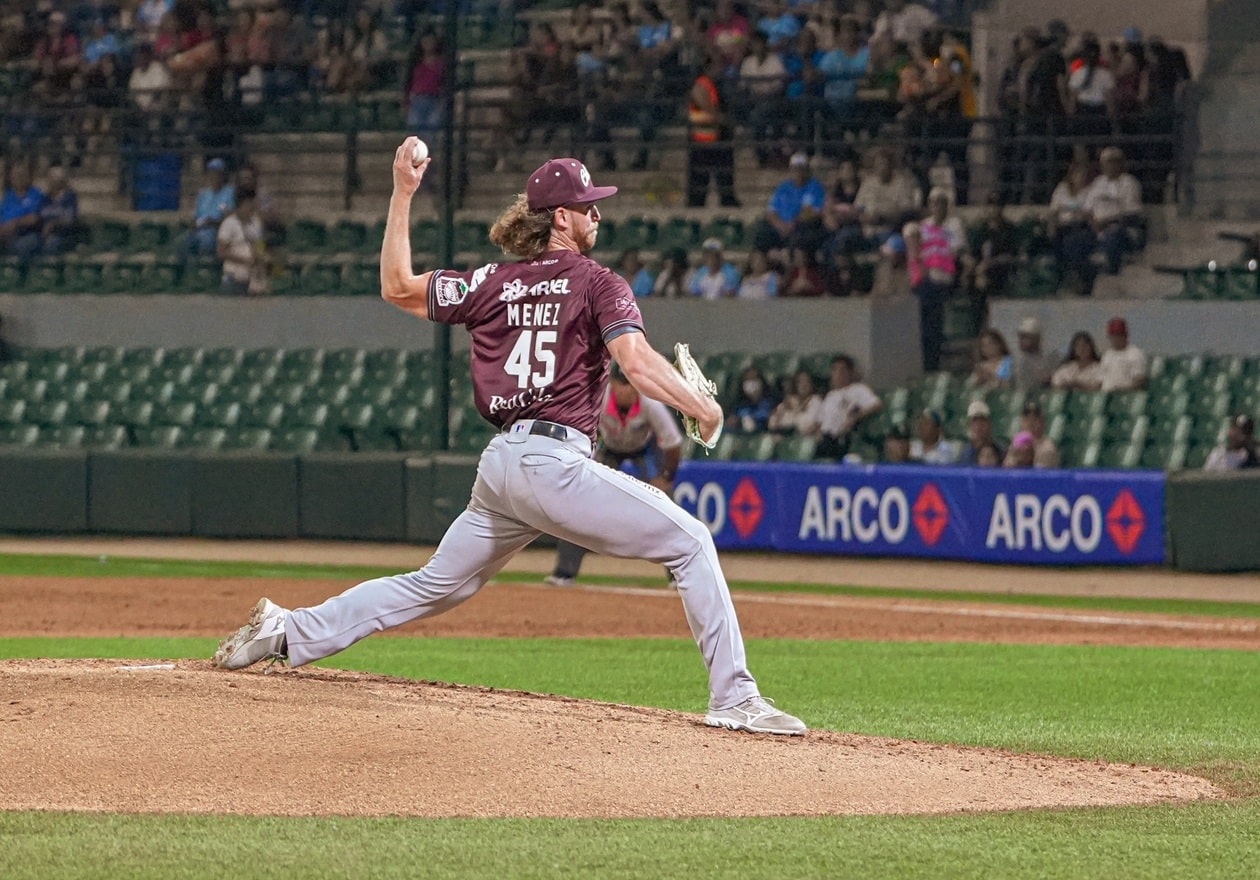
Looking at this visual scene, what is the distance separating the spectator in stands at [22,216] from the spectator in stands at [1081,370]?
12878 millimetres

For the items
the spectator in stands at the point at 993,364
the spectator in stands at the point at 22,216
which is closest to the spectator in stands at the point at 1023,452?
the spectator in stands at the point at 993,364

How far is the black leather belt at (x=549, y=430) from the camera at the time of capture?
5.94 m

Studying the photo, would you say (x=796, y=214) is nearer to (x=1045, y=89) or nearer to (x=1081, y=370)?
(x=1045, y=89)

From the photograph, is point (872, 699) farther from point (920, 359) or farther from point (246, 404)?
point (246, 404)

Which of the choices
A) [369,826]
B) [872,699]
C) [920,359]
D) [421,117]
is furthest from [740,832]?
[421,117]

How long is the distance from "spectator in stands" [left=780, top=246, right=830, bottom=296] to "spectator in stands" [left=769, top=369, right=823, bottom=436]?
1.62m

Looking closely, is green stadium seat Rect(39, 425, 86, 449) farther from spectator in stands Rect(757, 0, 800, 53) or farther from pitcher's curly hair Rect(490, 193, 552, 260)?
pitcher's curly hair Rect(490, 193, 552, 260)

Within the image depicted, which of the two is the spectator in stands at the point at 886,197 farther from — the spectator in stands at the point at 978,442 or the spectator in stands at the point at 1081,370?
the spectator in stands at the point at 978,442

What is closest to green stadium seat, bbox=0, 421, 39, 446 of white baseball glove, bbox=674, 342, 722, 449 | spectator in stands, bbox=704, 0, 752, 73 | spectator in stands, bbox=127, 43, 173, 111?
spectator in stands, bbox=127, 43, 173, 111

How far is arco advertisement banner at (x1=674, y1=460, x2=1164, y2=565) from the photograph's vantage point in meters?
15.8

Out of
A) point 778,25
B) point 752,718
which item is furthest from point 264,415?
point 752,718

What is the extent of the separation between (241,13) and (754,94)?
7242 mm

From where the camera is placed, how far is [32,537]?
63.3 ft

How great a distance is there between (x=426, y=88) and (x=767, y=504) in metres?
7.92
